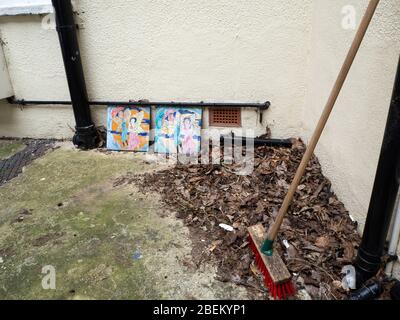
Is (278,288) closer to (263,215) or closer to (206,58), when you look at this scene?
(263,215)

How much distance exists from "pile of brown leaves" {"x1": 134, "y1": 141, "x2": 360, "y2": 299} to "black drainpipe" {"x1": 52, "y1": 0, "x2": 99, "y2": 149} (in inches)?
41.3

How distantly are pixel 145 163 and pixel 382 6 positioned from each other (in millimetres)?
2446

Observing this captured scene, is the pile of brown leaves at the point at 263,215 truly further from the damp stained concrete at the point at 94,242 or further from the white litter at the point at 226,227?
the damp stained concrete at the point at 94,242

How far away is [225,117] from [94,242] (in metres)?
1.93

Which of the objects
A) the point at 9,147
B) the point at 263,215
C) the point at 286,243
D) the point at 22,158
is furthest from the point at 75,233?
the point at 9,147

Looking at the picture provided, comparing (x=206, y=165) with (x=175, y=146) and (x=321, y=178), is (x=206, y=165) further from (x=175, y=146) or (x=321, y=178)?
(x=321, y=178)

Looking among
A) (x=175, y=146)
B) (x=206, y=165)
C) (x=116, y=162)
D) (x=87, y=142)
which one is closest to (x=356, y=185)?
(x=206, y=165)

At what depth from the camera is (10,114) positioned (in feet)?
13.2

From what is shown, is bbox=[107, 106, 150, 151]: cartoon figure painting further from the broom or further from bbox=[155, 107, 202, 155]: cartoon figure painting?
the broom

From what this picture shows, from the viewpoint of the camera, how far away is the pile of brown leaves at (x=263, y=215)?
2.02 m

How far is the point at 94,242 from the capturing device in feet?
7.63

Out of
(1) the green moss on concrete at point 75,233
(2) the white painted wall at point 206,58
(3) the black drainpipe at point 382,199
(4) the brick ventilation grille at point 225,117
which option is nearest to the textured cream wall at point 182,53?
(2) the white painted wall at point 206,58

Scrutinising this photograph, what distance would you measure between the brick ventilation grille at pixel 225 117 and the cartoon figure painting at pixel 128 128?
746mm

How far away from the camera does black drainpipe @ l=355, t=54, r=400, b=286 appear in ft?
5.19
